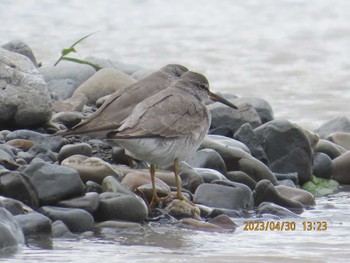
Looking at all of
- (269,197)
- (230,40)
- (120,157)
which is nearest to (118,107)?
(120,157)

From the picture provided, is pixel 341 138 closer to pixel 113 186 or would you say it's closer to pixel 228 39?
pixel 113 186

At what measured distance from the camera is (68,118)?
8914mm

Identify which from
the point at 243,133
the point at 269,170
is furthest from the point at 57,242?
the point at 243,133

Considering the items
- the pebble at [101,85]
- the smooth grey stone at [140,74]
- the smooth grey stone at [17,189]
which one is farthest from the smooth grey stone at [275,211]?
the smooth grey stone at [140,74]

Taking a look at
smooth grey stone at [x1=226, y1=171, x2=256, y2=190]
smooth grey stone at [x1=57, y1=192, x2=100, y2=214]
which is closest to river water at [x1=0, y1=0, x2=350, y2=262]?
smooth grey stone at [x1=226, y1=171, x2=256, y2=190]

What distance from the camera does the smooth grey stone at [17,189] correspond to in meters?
6.43

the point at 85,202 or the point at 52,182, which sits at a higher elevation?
the point at 52,182

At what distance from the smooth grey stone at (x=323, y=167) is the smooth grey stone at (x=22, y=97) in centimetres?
243

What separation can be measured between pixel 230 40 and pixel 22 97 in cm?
695

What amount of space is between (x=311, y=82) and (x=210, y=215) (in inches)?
252

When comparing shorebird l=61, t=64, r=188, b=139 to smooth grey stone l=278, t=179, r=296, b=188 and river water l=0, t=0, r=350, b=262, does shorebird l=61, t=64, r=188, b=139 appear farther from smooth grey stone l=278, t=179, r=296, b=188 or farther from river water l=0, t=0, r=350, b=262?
river water l=0, t=0, r=350, b=262

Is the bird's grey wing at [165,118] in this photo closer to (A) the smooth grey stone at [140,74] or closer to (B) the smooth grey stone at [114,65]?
(A) the smooth grey stone at [140,74]

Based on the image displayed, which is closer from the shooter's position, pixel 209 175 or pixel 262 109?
pixel 209 175

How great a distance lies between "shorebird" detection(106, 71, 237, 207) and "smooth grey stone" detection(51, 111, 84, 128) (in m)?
1.32
